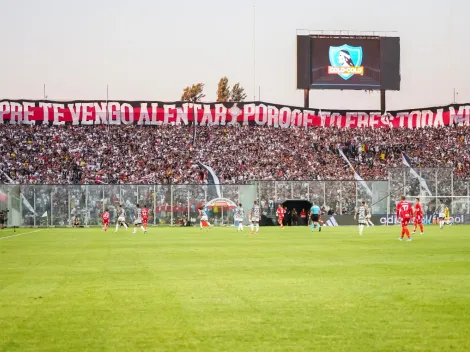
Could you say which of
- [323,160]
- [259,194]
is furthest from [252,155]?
[259,194]

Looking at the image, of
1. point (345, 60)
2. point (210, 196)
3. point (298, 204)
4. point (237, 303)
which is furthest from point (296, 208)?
point (237, 303)

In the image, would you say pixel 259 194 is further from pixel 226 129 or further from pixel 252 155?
pixel 226 129

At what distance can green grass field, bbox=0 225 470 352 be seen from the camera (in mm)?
11555

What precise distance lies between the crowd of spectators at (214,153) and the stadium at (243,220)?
0.24 metres

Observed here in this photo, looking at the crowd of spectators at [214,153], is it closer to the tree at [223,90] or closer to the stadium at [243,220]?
the stadium at [243,220]

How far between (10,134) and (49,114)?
6.26 meters

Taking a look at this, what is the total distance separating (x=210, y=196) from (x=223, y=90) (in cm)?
8246

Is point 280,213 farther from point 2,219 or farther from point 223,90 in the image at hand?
point 223,90

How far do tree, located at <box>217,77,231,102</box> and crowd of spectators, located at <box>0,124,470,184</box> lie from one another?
5784 centimetres

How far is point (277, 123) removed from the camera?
94.7m

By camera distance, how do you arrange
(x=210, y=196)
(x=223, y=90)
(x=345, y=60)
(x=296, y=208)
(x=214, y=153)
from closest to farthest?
1. (x=210, y=196)
2. (x=296, y=208)
3. (x=345, y=60)
4. (x=214, y=153)
5. (x=223, y=90)

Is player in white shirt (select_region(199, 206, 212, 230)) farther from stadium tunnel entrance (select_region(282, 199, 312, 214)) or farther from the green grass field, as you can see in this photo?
the green grass field

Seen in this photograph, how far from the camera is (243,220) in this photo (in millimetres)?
71125

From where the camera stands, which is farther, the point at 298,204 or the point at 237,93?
the point at 237,93
